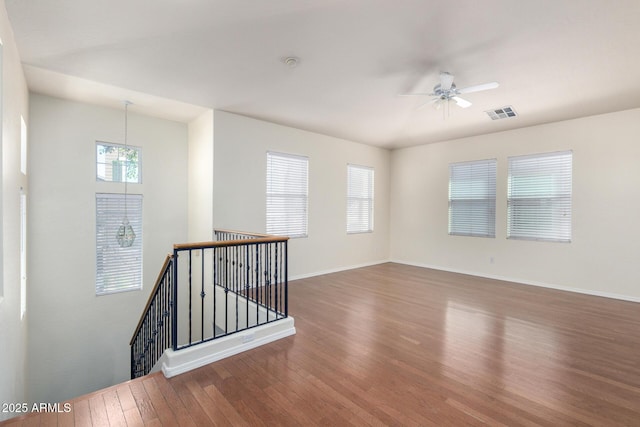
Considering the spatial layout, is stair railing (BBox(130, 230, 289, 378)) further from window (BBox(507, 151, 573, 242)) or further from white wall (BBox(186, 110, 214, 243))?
window (BBox(507, 151, 573, 242))

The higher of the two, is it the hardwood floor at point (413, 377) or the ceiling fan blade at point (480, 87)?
the ceiling fan blade at point (480, 87)

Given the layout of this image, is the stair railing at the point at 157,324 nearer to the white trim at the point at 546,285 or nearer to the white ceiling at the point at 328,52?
the white ceiling at the point at 328,52

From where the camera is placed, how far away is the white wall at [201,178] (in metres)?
4.78

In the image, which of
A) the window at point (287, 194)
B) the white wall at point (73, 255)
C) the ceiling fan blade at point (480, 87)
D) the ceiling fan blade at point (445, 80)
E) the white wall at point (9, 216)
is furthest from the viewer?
the window at point (287, 194)

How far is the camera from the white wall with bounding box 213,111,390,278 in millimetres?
4863

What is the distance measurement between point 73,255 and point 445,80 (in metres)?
5.53

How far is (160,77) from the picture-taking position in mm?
3592

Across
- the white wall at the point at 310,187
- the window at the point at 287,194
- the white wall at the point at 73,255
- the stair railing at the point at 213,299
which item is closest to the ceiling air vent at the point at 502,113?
the white wall at the point at 310,187

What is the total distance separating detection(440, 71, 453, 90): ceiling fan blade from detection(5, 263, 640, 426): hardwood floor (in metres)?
2.84

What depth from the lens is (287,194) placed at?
18.6ft

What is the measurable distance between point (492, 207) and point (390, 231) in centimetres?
246

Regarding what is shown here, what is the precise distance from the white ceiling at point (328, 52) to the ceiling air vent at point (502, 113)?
12cm

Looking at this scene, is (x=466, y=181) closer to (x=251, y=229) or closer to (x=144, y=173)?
(x=251, y=229)

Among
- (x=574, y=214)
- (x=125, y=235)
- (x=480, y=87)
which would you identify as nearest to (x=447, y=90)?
(x=480, y=87)
